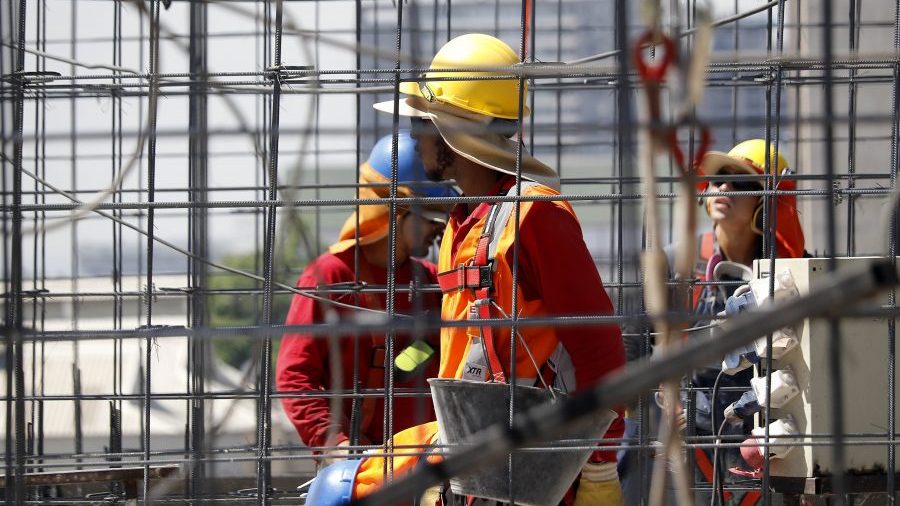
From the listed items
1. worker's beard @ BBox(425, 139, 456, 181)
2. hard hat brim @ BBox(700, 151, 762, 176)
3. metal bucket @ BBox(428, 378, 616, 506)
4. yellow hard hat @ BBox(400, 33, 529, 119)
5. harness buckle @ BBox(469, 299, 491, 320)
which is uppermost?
yellow hard hat @ BBox(400, 33, 529, 119)

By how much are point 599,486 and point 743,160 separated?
218 cm

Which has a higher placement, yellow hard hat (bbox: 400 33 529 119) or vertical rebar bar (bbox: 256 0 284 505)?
yellow hard hat (bbox: 400 33 529 119)

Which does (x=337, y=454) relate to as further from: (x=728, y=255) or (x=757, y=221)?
(x=757, y=221)

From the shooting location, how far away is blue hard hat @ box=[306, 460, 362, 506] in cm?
315

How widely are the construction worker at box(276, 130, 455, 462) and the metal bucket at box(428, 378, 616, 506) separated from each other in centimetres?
138

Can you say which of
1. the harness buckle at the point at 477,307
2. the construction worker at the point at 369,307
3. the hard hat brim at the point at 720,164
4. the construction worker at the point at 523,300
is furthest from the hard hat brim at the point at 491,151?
the hard hat brim at the point at 720,164

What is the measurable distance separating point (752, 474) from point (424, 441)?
1.18 meters

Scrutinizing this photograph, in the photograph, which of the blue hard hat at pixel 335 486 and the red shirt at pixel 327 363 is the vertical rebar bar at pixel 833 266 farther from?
the red shirt at pixel 327 363

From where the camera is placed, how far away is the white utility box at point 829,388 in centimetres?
333

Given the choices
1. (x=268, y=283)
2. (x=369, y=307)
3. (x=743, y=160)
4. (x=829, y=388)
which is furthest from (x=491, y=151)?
(x=743, y=160)

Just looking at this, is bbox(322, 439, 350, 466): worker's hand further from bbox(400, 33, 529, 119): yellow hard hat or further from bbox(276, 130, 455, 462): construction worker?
bbox(400, 33, 529, 119): yellow hard hat

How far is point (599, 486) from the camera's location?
10.3ft

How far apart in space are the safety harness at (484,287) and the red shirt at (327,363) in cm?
148

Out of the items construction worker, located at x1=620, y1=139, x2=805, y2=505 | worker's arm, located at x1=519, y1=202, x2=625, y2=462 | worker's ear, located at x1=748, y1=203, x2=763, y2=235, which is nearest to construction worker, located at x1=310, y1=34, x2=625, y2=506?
worker's arm, located at x1=519, y1=202, x2=625, y2=462
